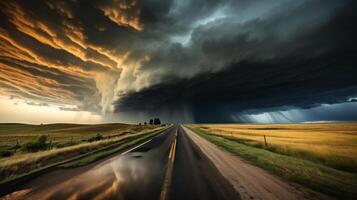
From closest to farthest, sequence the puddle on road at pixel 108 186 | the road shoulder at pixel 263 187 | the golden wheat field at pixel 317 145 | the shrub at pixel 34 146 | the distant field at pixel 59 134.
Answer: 1. the puddle on road at pixel 108 186
2. the road shoulder at pixel 263 187
3. the golden wheat field at pixel 317 145
4. the shrub at pixel 34 146
5. the distant field at pixel 59 134

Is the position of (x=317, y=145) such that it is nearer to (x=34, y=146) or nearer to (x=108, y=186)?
(x=108, y=186)

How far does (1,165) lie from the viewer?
7.60 metres

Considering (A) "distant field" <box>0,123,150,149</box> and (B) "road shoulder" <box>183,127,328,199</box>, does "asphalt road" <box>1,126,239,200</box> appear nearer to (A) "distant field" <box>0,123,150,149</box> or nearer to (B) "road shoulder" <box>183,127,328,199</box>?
(B) "road shoulder" <box>183,127,328,199</box>

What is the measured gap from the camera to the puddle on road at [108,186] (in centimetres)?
443

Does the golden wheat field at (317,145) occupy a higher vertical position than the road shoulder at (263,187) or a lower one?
lower

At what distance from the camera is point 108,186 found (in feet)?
16.9

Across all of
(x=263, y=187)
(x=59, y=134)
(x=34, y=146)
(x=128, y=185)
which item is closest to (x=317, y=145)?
(x=263, y=187)

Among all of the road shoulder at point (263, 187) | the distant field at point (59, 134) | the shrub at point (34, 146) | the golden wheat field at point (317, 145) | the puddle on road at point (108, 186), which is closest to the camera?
the puddle on road at point (108, 186)

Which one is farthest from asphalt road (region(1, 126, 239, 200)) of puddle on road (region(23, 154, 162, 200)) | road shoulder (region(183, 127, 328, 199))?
road shoulder (region(183, 127, 328, 199))

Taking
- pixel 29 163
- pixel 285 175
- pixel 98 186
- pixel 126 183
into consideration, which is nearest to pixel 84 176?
pixel 98 186

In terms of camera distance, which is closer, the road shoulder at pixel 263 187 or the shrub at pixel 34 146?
the road shoulder at pixel 263 187

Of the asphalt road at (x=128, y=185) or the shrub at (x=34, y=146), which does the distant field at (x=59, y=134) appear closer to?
the shrub at (x=34, y=146)

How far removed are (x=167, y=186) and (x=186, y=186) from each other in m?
0.67

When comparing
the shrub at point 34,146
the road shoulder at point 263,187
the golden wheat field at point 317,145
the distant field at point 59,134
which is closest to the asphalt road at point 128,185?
the road shoulder at point 263,187
